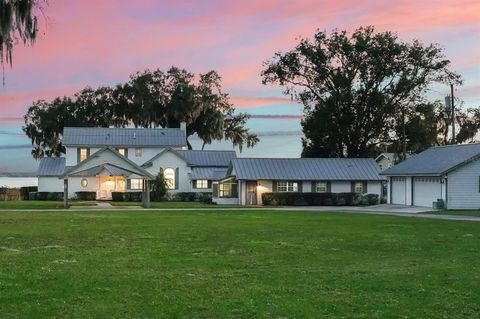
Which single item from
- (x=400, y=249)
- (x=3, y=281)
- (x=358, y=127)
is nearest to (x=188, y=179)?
(x=358, y=127)

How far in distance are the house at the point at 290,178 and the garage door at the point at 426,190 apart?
857 cm

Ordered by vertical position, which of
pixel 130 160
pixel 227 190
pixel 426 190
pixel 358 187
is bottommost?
pixel 227 190

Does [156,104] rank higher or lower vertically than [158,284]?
higher

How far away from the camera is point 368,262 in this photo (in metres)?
12.9

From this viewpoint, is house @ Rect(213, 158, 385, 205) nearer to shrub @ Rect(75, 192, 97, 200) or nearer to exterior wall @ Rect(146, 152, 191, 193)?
exterior wall @ Rect(146, 152, 191, 193)

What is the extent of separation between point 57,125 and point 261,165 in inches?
1296

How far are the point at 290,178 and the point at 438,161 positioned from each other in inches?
517

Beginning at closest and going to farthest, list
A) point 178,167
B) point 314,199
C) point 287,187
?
point 314,199, point 287,187, point 178,167

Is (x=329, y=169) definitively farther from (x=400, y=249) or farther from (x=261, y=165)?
(x=400, y=249)

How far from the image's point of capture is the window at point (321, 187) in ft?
177

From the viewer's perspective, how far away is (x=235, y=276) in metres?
10.6

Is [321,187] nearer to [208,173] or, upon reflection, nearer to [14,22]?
[208,173]

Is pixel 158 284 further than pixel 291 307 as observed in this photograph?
Yes

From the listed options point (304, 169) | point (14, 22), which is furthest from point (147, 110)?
point (14, 22)
